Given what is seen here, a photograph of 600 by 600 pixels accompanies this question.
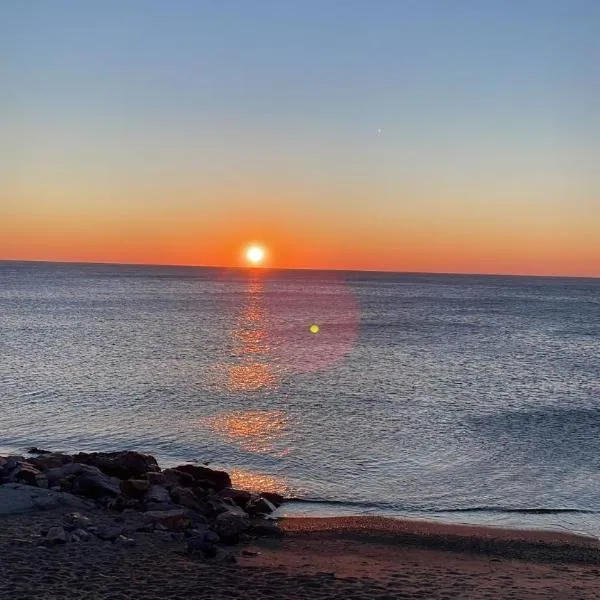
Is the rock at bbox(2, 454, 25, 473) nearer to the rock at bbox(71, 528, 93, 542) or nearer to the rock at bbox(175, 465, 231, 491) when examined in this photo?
the rock at bbox(175, 465, 231, 491)

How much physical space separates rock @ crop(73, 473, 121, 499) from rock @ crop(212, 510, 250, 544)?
342 cm

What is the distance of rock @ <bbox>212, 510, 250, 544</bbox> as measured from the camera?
56.7 feet

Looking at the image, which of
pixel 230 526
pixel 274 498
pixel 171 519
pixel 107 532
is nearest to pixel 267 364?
pixel 274 498

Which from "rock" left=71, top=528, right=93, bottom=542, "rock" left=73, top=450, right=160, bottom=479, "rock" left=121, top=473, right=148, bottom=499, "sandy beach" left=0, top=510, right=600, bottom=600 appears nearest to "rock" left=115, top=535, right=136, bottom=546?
"sandy beach" left=0, top=510, right=600, bottom=600

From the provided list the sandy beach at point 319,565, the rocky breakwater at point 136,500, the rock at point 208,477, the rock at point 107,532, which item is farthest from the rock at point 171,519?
the rock at point 208,477

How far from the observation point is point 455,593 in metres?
14.3

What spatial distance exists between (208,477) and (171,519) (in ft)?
14.5

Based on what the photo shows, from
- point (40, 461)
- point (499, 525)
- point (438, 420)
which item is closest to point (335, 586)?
point (499, 525)

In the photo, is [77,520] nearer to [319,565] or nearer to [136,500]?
[136,500]

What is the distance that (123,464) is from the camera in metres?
22.6

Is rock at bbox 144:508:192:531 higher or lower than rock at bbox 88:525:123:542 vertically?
lower

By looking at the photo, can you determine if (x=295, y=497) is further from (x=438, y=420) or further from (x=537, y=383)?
(x=537, y=383)

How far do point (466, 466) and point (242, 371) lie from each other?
2575cm

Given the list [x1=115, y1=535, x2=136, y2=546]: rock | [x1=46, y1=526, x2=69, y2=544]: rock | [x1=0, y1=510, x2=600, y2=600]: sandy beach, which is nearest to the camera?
[x1=0, y1=510, x2=600, y2=600]: sandy beach
